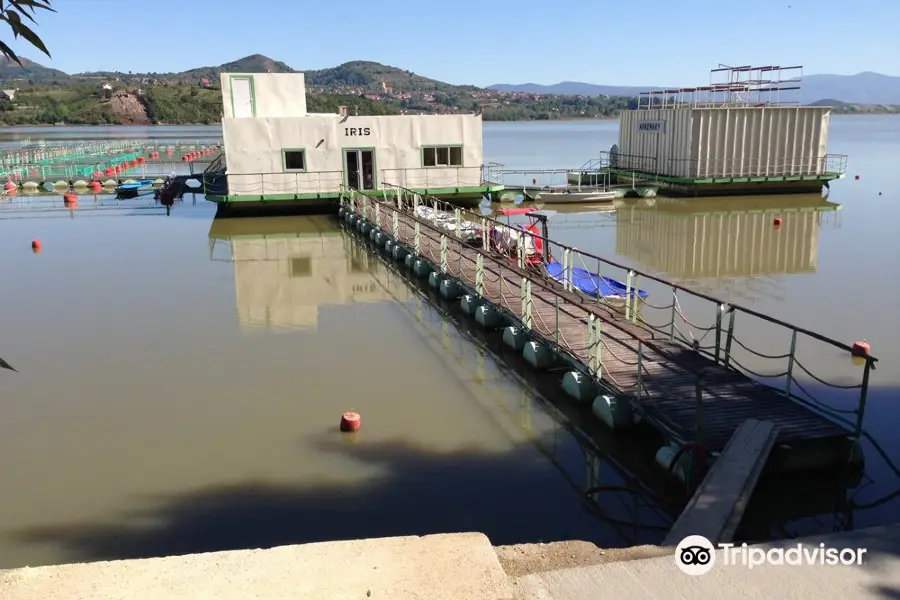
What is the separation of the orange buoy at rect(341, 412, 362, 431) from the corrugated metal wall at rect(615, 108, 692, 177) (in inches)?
1215

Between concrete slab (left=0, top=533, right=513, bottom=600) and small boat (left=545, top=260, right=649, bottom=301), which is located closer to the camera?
concrete slab (left=0, top=533, right=513, bottom=600)

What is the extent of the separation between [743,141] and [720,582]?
35714mm

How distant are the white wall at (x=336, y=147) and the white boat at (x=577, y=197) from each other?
5.72 metres

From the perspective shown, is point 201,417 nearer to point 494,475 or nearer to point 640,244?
point 494,475

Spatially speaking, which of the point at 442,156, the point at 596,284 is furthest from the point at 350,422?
the point at 442,156

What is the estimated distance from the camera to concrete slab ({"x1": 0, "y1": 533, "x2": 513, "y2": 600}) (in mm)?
4633

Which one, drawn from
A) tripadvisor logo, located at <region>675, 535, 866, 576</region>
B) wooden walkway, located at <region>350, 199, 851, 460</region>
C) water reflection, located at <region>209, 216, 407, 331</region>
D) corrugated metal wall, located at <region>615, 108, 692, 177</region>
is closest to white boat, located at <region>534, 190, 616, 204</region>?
corrugated metal wall, located at <region>615, 108, 692, 177</region>

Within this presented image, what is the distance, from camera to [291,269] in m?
21.2

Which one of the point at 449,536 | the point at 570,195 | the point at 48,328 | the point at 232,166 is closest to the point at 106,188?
the point at 232,166

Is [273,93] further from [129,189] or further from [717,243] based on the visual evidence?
[717,243]

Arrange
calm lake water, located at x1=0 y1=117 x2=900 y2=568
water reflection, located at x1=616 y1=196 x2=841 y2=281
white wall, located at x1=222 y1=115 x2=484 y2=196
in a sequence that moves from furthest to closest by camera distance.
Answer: white wall, located at x1=222 y1=115 x2=484 y2=196 → water reflection, located at x1=616 y1=196 x2=841 y2=281 → calm lake water, located at x1=0 y1=117 x2=900 y2=568

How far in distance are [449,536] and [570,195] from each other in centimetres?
3225

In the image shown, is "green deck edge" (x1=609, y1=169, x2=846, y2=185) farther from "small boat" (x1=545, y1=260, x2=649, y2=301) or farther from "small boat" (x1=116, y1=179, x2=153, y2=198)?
"small boat" (x1=116, y1=179, x2=153, y2=198)

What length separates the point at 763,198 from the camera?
121ft
